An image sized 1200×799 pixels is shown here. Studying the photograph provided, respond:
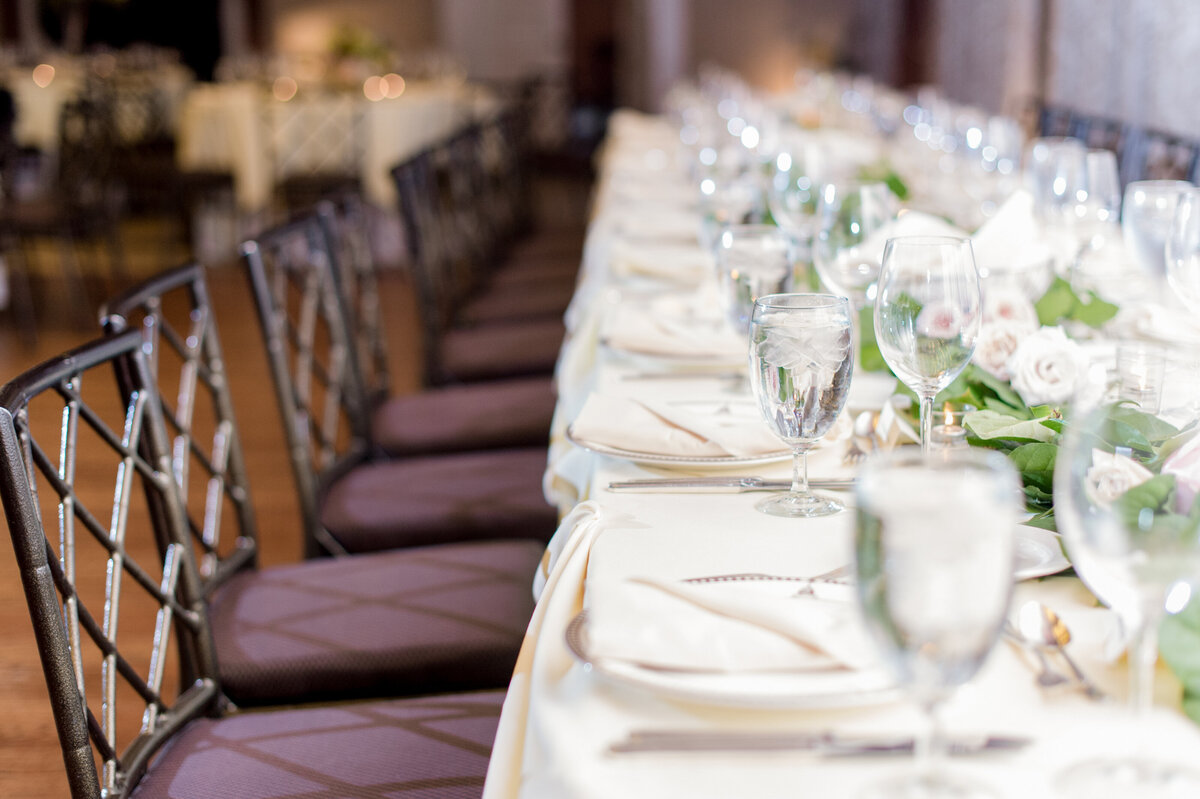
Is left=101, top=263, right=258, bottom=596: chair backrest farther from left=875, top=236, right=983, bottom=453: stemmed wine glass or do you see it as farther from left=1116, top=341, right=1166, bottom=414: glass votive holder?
left=1116, top=341, right=1166, bottom=414: glass votive holder

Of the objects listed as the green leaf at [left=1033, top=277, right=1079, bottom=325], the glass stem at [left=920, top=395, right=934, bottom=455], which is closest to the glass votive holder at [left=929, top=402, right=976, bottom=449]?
the glass stem at [left=920, top=395, right=934, bottom=455]

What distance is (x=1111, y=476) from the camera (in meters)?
0.69

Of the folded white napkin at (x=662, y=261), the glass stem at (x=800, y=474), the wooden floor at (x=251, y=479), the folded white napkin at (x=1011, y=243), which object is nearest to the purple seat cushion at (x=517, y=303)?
the wooden floor at (x=251, y=479)

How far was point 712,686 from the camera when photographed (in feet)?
2.26

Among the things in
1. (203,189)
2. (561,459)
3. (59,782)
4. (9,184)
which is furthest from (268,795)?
(203,189)

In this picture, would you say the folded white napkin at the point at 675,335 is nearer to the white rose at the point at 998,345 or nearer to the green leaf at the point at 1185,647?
the white rose at the point at 998,345

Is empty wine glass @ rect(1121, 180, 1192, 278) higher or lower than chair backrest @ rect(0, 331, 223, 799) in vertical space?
higher

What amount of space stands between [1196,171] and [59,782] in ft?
8.30

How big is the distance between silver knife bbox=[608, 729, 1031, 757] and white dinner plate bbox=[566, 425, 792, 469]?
0.46m

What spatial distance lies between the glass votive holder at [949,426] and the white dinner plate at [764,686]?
17.4 inches

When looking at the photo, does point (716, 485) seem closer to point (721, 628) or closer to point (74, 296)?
point (721, 628)

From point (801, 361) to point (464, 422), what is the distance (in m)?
1.50

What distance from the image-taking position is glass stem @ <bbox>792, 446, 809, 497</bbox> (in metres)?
1.06

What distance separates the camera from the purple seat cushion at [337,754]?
1.17m
